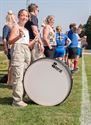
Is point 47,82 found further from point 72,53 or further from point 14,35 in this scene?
point 72,53

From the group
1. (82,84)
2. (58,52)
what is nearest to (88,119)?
(82,84)

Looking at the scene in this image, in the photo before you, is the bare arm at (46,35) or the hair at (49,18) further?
the hair at (49,18)

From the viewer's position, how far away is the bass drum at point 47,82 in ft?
28.2

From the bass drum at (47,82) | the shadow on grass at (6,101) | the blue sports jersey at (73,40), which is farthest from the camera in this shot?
the blue sports jersey at (73,40)

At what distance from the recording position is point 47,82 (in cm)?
864

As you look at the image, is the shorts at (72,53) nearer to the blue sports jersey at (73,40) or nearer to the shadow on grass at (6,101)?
the blue sports jersey at (73,40)

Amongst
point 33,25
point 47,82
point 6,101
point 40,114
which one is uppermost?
point 33,25

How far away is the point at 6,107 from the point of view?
846 cm

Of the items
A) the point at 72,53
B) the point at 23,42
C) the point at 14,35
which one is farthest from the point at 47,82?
the point at 72,53

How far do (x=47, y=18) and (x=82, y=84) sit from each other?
226 cm

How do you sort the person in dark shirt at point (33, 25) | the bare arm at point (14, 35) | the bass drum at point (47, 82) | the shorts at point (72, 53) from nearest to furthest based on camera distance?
the bare arm at point (14, 35)
the bass drum at point (47, 82)
the person in dark shirt at point (33, 25)
the shorts at point (72, 53)

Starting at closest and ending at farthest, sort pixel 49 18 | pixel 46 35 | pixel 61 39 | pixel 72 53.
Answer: pixel 46 35
pixel 49 18
pixel 61 39
pixel 72 53

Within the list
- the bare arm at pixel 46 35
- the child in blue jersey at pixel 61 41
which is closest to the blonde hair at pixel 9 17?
the bare arm at pixel 46 35

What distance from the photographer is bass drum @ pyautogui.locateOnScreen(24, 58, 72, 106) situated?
859 centimetres
